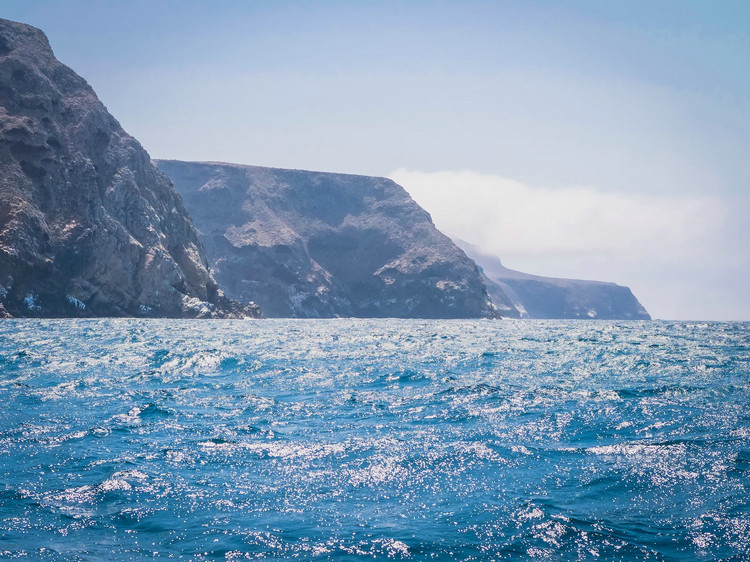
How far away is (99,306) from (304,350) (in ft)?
228

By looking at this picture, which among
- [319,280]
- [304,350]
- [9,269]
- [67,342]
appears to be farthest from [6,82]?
[319,280]

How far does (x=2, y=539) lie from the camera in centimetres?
852

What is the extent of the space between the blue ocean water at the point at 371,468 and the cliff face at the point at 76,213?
7336cm

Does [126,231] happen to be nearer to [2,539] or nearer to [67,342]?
[67,342]

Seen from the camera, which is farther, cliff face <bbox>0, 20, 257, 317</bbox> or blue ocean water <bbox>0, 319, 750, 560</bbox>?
cliff face <bbox>0, 20, 257, 317</bbox>

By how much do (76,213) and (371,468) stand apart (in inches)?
4196

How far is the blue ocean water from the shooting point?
888cm

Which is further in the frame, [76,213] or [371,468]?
[76,213]

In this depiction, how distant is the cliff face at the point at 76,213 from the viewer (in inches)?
3568

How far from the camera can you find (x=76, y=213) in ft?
339

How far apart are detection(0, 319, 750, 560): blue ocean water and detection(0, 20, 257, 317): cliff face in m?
73.4

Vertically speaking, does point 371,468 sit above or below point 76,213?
below

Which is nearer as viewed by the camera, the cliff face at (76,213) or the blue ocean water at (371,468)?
the blue ocean water at (371,468)

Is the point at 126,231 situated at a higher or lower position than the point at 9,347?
higher
